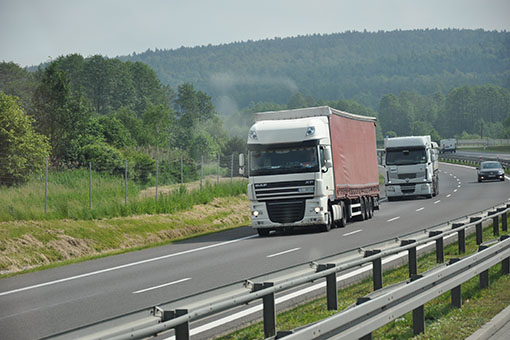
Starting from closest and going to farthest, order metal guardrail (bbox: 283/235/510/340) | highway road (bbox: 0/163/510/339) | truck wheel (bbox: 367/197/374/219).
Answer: metal guardrail (bbox: 283/235/510/340), highway road (bbox: 0/163/510/339), truck wheel (bbox: 367/197/374/219)

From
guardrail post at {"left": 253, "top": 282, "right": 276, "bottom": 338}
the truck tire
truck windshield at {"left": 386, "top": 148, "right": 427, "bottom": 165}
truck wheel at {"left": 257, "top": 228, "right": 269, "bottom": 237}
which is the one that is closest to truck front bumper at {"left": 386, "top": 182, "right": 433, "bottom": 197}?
truck windshield at {"left": 386, "top": 148, "right": 427, "bottom": 165}

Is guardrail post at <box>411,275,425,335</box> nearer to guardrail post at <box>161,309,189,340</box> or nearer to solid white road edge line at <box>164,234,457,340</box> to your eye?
solid white road edge line at <box>164,234,457,340</box>

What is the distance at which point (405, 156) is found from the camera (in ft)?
148

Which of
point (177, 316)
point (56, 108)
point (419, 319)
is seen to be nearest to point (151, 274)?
point (419, 319)

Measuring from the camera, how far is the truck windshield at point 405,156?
147ft

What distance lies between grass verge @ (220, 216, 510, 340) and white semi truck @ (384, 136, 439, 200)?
1264 inches

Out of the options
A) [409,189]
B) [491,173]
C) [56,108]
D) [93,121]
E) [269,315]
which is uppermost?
[56,108]

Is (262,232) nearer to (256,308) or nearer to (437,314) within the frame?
(256,308)

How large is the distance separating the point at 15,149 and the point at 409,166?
2162 cm

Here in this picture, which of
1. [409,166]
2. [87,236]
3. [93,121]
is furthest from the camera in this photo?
[93,121]

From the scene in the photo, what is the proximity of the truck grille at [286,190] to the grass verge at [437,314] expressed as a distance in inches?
476

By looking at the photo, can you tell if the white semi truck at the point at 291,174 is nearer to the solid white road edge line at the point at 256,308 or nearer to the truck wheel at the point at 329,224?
the truck wheel at the point at 329,224

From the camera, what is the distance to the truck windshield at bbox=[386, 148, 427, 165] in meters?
44.9

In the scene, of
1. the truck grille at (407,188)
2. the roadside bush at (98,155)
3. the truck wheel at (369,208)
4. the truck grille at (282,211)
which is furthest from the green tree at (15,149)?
the truck grille at (407,188)
